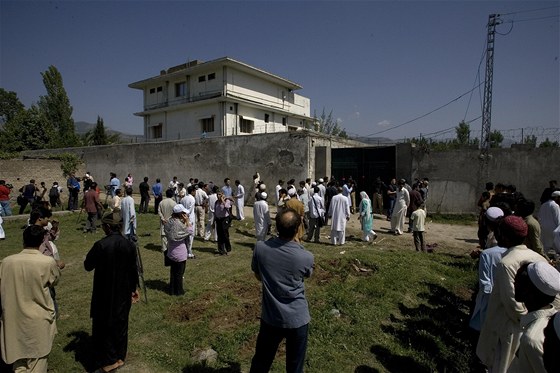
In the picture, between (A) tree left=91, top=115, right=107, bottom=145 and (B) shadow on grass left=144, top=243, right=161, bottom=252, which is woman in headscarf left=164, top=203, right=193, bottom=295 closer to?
(B) shadow on grass left=144, top=243, right=161, bottom=252

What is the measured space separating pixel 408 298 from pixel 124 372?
15.4ft

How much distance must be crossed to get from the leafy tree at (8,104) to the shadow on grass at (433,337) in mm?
59709

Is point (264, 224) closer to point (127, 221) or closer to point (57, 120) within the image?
point (127, 221)

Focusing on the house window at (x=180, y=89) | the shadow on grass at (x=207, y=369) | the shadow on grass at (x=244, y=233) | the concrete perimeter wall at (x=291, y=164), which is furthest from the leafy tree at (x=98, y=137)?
the shadow on grass at (x=207, y=369)

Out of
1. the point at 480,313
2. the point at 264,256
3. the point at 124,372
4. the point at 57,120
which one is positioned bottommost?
the point at 124,372

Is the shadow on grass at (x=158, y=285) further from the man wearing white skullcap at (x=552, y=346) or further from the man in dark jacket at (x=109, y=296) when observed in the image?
the man wearing white skullcap at (x=552, y=346)

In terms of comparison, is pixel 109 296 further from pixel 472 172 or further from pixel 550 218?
pixel 472 172

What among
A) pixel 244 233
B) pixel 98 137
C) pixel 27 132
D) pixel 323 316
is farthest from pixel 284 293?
pixel 98 137

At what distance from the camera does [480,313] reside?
3.44 meters

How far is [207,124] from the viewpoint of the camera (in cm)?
2942

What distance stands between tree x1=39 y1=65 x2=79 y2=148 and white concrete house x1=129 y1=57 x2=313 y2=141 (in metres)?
11.1

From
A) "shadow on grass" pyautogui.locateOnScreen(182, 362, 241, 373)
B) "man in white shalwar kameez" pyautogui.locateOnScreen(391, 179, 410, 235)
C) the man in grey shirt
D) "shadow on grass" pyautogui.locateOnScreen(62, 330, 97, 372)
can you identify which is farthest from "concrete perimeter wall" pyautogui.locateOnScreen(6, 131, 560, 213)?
the man in grey shirt

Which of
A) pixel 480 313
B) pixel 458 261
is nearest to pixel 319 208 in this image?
pixel 458 261

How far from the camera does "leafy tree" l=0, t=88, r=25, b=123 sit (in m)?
47.5
